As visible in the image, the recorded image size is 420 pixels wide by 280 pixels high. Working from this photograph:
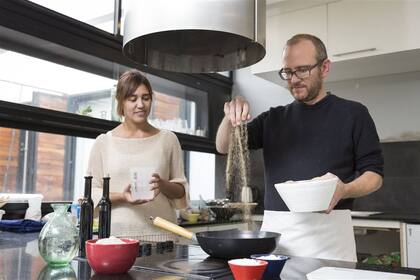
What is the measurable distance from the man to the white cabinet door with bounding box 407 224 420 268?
3.98 ft

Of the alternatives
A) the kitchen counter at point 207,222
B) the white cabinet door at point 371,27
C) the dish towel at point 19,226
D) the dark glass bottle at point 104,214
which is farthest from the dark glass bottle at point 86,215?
the white cabinet door at point 371,27

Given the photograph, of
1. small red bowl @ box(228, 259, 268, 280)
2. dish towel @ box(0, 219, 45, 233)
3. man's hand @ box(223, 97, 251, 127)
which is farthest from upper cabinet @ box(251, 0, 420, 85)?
small red bowl @ box(228, 259, 268, 280)

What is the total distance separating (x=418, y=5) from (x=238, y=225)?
1910 mm

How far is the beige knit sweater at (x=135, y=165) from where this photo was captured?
70.4 inches

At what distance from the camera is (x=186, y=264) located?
3.50 ft

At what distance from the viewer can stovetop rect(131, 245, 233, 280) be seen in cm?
95

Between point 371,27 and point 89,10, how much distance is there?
185cm

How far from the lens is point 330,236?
4.94 ft

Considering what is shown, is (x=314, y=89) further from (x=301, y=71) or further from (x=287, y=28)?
(x=287, y=28)

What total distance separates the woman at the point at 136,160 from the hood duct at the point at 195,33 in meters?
0.54

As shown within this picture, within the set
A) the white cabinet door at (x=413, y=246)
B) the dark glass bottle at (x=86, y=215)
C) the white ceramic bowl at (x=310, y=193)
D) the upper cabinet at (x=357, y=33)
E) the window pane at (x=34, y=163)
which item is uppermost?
the upper cabinet at (x=357, y=33)

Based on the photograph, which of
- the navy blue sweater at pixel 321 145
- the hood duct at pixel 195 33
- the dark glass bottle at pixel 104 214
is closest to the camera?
the hood duct at pixel 195 33

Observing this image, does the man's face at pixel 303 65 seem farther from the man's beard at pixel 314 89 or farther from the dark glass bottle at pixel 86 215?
the dark glass bottle at pixel 86 215

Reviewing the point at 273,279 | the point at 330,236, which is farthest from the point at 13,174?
the point at 273,279
